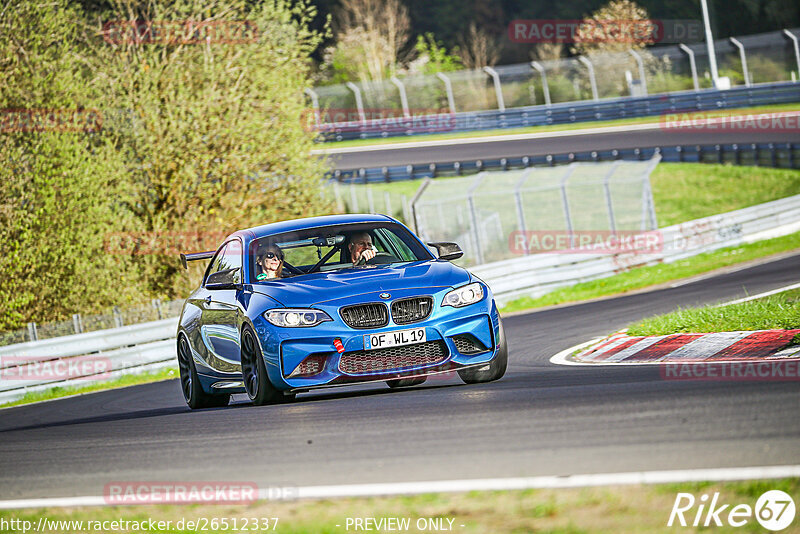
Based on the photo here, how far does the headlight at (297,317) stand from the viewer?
871 centimetres

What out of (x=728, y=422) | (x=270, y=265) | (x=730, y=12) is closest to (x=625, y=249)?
(x=270, y=265)

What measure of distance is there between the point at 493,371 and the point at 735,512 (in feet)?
16.3

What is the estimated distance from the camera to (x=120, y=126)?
2480 centimetres

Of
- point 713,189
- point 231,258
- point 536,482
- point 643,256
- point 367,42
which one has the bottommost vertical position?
point 713,189

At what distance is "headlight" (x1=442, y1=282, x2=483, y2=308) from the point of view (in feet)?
29.4

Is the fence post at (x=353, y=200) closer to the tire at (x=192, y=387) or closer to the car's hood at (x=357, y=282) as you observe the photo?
the tire at (x=192, y=387)

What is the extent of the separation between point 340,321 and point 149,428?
1.76 metres

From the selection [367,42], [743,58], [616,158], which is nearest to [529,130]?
[743,58]

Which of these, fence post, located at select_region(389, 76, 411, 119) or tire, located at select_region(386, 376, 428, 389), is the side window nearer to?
tire, located at select_region(386, 376, 428, 389)

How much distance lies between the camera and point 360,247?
10.3 meters

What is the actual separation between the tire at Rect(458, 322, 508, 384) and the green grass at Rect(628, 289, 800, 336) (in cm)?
277

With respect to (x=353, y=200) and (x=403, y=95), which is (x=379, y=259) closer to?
(x=353, y=200)

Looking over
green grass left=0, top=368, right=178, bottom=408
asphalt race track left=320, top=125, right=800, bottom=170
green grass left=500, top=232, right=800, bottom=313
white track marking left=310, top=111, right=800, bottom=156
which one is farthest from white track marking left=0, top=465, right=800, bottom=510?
white track marking left=310, top=111, right=800, bottom=156

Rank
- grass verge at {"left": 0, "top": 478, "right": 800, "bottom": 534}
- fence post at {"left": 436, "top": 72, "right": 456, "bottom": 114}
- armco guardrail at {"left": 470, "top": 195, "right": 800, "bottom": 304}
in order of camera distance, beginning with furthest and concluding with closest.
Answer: fence post at {"left": 436, "top": 72, "right": 456, "bottom": 114}
armco guardrail at {"left": 470, "top": 195, "right": 800, "bottom": 304}
grass verge at {"left": 0, "top": 478, "right": 800, "bottom": 534}
